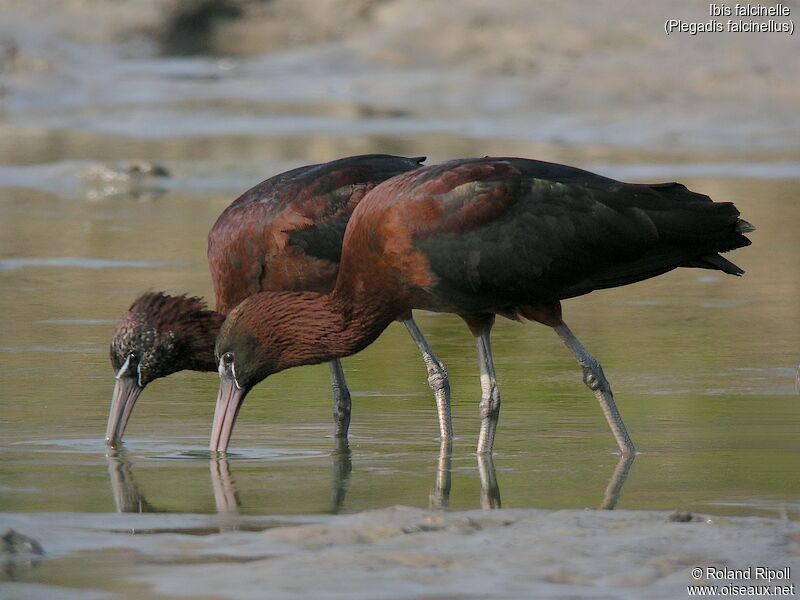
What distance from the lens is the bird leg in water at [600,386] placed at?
843 centimetres

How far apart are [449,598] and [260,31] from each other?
2687 cm

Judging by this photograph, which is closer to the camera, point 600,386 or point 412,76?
point 600,386

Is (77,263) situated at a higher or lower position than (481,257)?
lower

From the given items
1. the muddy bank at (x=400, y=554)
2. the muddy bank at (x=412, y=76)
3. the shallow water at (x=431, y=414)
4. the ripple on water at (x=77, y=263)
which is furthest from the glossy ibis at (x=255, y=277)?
the muddy bank at (x=412, y=76)

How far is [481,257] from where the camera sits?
845 centimetres

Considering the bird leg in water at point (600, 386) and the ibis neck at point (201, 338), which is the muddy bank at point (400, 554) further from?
the ibis neck at point (201, 338)

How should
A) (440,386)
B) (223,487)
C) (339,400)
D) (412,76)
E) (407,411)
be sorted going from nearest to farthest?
1. (223,487)
2. (440,386)
3. (339,400)
4. (407,411)
5. (412,76)

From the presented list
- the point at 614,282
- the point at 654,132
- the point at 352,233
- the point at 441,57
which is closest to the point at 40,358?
the point at 352,233

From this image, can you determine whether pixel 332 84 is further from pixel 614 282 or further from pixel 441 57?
pixel 614 282

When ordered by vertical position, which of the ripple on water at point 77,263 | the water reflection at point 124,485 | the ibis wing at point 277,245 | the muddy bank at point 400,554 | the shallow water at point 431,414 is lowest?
the ripple on water at point 77,263

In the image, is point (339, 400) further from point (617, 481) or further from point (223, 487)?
point (617, 481)

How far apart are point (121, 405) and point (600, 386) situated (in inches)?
88.5

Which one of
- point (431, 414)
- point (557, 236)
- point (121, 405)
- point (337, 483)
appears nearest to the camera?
point (337, 483)

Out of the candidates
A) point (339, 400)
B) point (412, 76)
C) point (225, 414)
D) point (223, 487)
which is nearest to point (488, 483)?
point (223, 487)
